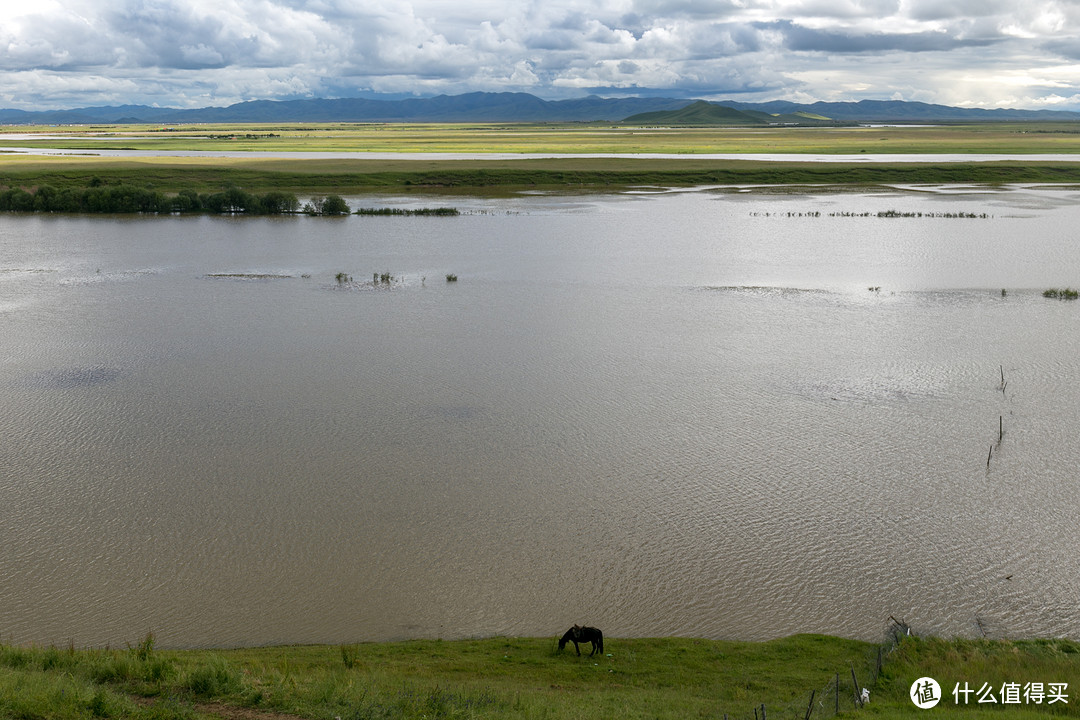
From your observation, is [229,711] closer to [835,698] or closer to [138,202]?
[835,698]

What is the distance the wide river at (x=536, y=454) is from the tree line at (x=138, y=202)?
21.7 meters

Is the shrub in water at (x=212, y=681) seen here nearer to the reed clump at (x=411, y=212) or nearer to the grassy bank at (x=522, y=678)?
the grassy bank at (x=522, y=678)

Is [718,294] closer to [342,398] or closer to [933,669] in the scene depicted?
[342,398]

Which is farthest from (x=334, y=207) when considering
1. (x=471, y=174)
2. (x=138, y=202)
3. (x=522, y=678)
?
(x=522, y=678)

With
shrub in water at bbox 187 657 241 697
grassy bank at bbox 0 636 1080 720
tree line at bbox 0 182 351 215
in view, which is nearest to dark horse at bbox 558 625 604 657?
grassy bank at bbox 0 636 1080 720

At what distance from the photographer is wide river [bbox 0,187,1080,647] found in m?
12.9

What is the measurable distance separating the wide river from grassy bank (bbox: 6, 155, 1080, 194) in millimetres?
35363

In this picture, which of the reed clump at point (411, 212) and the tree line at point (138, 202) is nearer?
the reed clump at point (411, 212)

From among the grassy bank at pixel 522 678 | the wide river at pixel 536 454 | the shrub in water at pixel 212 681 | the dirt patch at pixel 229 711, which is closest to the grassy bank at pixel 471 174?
the wide river at pixel 536 454

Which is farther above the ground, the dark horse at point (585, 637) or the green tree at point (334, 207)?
the green tree at point (334, 207)

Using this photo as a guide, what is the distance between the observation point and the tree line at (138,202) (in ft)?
191

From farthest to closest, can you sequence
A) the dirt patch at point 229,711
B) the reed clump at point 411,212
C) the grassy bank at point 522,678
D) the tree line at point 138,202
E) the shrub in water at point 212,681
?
the tree line at point 138,202 → the reed clump at point 411,212 → the shrub in water at point 212,681 → the grassy bank at point 522,678 → the dirt patch at point 229,711

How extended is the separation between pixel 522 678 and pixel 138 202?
5694 cm

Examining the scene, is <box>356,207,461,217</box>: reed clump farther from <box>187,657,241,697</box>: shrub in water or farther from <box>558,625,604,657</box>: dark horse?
<box>187,657,241,697</box>: shrub in water
